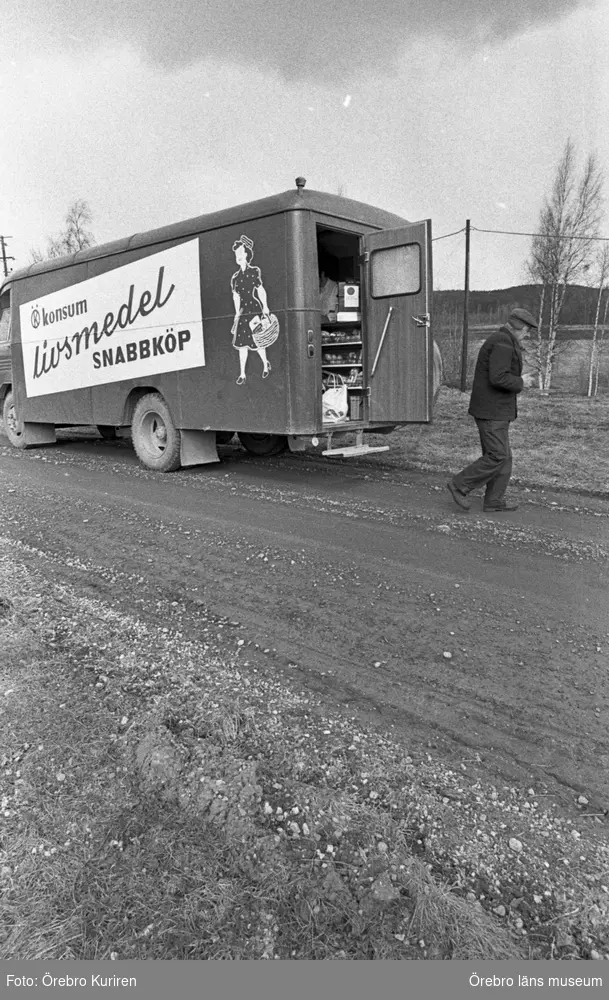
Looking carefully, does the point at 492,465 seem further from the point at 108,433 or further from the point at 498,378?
the point at 108,433

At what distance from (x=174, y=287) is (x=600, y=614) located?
20.6 ft

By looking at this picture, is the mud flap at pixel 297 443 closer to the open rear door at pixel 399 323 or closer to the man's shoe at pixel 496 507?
the open rear door at pixel 399 323

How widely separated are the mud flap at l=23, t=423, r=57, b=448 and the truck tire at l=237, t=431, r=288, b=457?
Answer: 4014 mm

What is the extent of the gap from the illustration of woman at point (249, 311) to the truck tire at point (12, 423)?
5972 mm

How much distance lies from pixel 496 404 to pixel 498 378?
10.4 inches

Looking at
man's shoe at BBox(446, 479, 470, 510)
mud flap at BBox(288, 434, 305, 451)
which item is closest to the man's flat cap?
man's shoe at BBox(446, 479, 470, 510)

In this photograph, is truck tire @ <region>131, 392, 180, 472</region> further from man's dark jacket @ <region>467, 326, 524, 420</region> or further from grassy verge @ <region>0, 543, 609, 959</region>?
grassy verge @ <region>0, 543, 609, 959</region>

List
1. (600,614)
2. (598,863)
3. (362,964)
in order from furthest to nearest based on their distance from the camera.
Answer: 1. (600,614)
2. (598,863)
3. (362,964)

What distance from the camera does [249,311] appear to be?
6855mm

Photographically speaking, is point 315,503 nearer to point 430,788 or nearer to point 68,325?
point 430,788

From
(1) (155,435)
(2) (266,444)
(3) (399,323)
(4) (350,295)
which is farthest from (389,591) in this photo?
(2) (266,444)

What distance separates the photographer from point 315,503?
634cm

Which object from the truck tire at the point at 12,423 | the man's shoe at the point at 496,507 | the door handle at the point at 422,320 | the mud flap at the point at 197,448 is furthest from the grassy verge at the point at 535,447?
the truck tire at the point at 12,423

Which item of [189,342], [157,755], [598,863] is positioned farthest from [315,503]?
[598,863]
